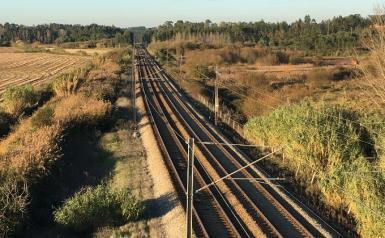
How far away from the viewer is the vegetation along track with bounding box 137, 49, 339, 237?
20281 millimetres

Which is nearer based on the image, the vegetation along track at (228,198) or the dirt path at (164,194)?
the vegetation along track at (228,198)

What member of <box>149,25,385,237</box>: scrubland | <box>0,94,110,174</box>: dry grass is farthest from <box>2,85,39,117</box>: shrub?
<box>149,25,385,237</box>: scrubland

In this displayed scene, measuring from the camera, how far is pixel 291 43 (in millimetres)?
159250

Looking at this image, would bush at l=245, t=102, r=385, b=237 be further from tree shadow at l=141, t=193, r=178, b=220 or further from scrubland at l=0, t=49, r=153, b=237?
scrubland at l=0, t=49, r=153, b=237

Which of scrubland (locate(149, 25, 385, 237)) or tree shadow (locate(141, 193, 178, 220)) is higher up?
scrubland (locate(149, 25, 385, 237))

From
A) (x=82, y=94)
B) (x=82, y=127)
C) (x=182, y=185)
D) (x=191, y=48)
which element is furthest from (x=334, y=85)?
(x=191, y=48)

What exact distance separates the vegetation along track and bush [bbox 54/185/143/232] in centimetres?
310

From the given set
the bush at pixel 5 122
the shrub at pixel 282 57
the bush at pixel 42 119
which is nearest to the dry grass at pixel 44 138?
the bush at pixel 42 119

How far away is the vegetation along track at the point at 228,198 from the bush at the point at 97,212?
10.2 ft

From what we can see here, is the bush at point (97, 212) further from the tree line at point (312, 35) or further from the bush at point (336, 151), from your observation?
the tree line at point (312, 35)

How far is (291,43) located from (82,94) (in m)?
123

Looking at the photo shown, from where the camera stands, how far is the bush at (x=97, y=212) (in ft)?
69.6

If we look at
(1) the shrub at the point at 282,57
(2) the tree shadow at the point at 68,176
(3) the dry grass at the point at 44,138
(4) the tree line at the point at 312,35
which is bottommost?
(2) the tree shadow at the point at 68,176

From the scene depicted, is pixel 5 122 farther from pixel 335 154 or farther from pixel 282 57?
pixel 282 57
